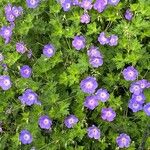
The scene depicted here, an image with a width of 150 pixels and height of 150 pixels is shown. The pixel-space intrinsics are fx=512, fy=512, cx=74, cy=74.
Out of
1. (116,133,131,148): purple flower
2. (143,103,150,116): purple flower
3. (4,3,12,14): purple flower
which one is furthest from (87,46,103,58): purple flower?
(4,3,12,14): purple flower

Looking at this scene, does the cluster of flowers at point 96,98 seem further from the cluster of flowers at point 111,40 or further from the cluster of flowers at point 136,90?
the cluster of flowers at point 111,40

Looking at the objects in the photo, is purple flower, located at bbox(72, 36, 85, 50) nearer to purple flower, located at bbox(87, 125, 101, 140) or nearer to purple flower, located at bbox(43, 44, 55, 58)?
purple flower, located at bbox(43, 44, 55, 58)

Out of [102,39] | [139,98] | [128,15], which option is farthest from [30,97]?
[128,15]

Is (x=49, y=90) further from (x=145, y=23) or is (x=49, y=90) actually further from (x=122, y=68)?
(x=145, y=23)

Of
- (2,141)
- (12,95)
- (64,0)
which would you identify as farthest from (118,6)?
(2,141)

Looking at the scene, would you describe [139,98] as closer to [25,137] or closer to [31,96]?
[31,96]

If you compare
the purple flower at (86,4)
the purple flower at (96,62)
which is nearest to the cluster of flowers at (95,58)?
the purple flower at (96,62)
